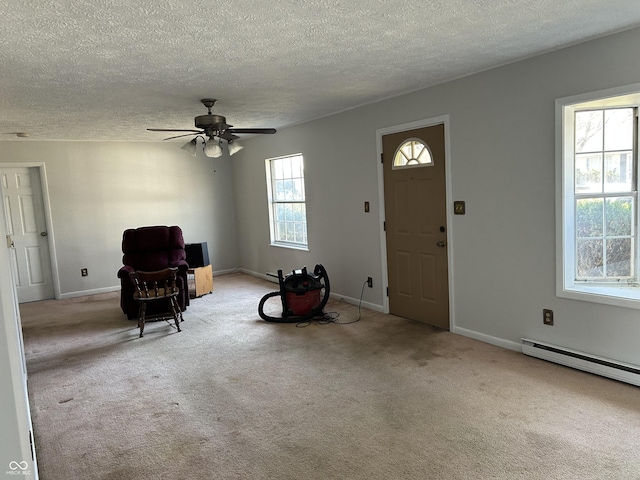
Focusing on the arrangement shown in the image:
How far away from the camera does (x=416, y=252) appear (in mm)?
4535

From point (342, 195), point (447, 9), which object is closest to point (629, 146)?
point (447, 9)

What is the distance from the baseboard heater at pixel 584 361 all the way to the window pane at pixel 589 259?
58 centimetres

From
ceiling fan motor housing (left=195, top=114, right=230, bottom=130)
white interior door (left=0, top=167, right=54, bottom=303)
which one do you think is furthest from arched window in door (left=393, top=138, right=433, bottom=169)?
white interior door (left=0, top=167, right=54, bottom=303)

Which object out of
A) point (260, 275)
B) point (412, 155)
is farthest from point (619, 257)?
point (260, 275)

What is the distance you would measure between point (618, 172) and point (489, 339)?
1.63m

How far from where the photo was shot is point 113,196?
271 inches

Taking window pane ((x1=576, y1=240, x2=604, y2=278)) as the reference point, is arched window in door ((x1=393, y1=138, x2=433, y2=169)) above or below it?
above

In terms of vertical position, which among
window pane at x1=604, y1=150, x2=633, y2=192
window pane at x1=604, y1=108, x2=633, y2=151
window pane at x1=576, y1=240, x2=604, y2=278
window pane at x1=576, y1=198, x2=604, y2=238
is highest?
window pane at x1=604, y1=108, x2=633, y2=151

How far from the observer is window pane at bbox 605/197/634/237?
10.5 feet

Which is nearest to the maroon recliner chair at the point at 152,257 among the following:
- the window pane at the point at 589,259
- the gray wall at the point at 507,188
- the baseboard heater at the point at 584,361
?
the gray wall at the point at 507,188

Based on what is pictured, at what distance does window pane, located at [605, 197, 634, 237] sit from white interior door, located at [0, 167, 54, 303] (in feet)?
22.2

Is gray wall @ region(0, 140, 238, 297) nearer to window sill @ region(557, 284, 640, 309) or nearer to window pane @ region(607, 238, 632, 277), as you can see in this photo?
window sill @ region(557, 284, 640, 309)

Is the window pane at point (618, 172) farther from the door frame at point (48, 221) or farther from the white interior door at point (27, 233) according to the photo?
the white interior door at point (27, 233)

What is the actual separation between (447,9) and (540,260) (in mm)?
2020
